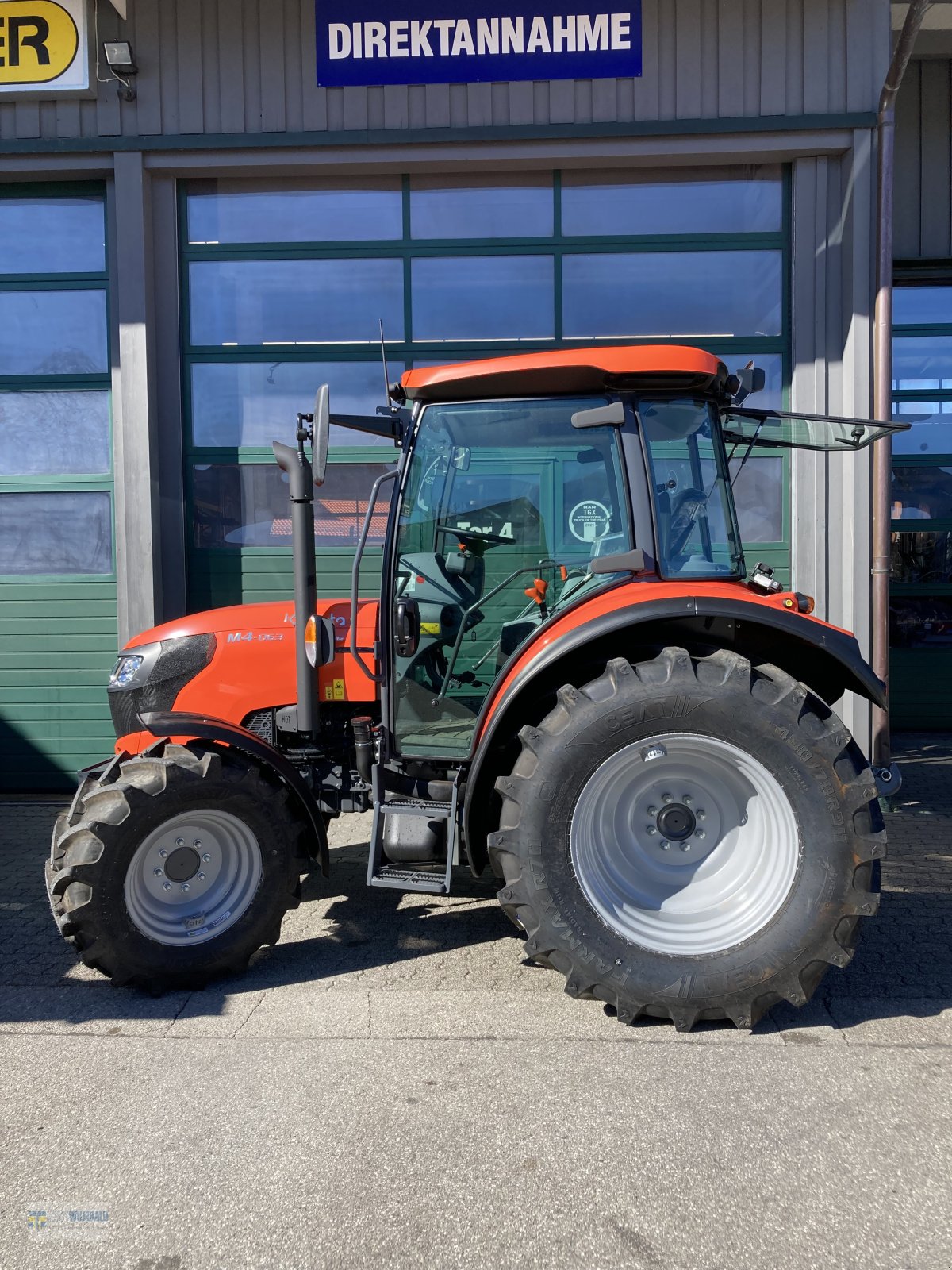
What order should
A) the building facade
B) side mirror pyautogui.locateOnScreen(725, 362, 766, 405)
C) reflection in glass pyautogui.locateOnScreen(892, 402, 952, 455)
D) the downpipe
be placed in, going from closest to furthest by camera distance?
side mirror pyautogui.locateOnScreen(725, 362, 766, 405) → the downpipe → the building facade → reflection in glass pyautogui.locateOnScreen(892, 402, 952, 455)

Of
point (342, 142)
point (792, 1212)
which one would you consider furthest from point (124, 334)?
point (792, 1212)

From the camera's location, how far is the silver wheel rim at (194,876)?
331 cm

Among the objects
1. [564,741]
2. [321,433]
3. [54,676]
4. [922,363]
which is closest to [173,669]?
[321,433]

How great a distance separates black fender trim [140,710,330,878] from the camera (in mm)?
3395

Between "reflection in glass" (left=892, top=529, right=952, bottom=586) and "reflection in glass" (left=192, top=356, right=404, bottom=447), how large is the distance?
162 inches

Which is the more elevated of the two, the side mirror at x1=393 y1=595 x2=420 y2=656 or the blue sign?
the blue sign

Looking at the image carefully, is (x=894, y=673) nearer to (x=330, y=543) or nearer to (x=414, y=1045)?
(x=330, y=543)

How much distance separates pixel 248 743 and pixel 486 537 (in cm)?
113

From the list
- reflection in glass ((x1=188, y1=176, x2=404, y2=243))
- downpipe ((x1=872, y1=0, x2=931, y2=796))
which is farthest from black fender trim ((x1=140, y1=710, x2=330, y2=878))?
reflection in glass ((x1=188, y1=176, x2=404, y2=243))

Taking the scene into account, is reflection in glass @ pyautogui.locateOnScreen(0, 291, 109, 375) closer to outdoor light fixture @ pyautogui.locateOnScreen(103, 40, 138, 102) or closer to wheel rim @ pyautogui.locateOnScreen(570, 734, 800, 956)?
outdoor light fixture @ pyautogui.locateOnScreen(103, 40, 138, 102)

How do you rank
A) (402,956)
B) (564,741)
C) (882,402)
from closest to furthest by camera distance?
1. (564,741)
2. (402,956)
3. (882,402)

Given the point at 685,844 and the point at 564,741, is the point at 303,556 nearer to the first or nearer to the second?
the point at 564,741

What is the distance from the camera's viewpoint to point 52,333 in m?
6.57

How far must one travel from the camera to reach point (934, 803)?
5781 mm
